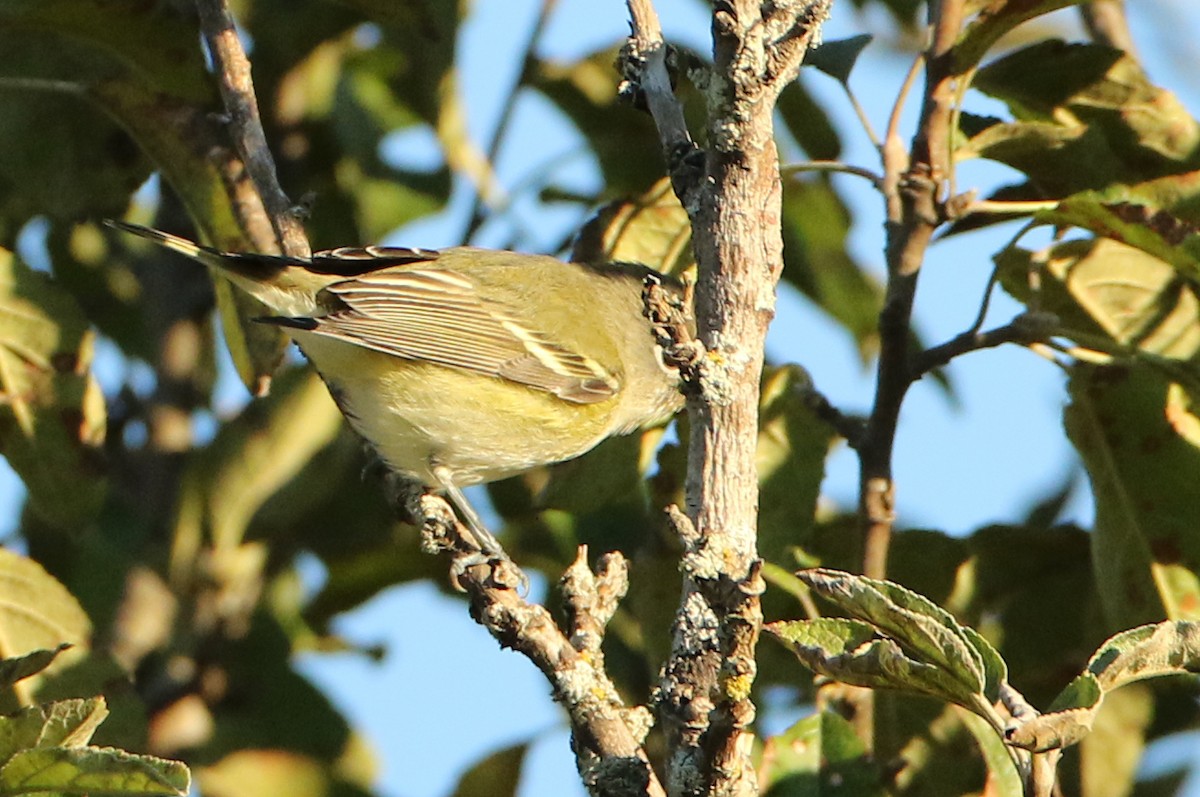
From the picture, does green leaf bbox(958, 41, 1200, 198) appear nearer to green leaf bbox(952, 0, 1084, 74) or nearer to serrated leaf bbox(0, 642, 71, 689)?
green leaf bbox(952, 0, 1084, 74)

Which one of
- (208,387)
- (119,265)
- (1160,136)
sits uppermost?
(1160,136)

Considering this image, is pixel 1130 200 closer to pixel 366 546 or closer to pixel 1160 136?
pixel 1160 136

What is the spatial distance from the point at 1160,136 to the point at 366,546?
6.96ft

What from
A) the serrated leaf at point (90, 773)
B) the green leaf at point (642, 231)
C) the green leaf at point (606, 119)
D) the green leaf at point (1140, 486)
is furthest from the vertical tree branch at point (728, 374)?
the green leaf at point (606, 119)

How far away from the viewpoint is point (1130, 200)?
274cm

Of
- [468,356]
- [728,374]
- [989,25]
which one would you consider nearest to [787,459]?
[989,25]

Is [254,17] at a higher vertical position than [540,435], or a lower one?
higher

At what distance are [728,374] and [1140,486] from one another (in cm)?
143

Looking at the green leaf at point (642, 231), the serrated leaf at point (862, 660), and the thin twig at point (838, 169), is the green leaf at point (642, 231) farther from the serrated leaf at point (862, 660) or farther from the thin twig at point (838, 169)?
the serrated leaf at point (862, 660)

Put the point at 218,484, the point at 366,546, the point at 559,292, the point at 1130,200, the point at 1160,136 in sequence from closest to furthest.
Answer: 1. the point at 1130,200
2. the point at 1160,136
3. the point at 218,484
4. the point at 366,546
5. the point at 559,292

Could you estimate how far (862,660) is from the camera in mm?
1824

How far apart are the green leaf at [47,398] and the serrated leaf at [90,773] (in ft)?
3.88

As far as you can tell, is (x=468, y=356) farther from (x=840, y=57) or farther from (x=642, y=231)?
Result: (x=840, y=57)

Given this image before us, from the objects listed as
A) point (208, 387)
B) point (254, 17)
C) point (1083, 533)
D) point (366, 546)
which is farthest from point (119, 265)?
point (1083, 533)
